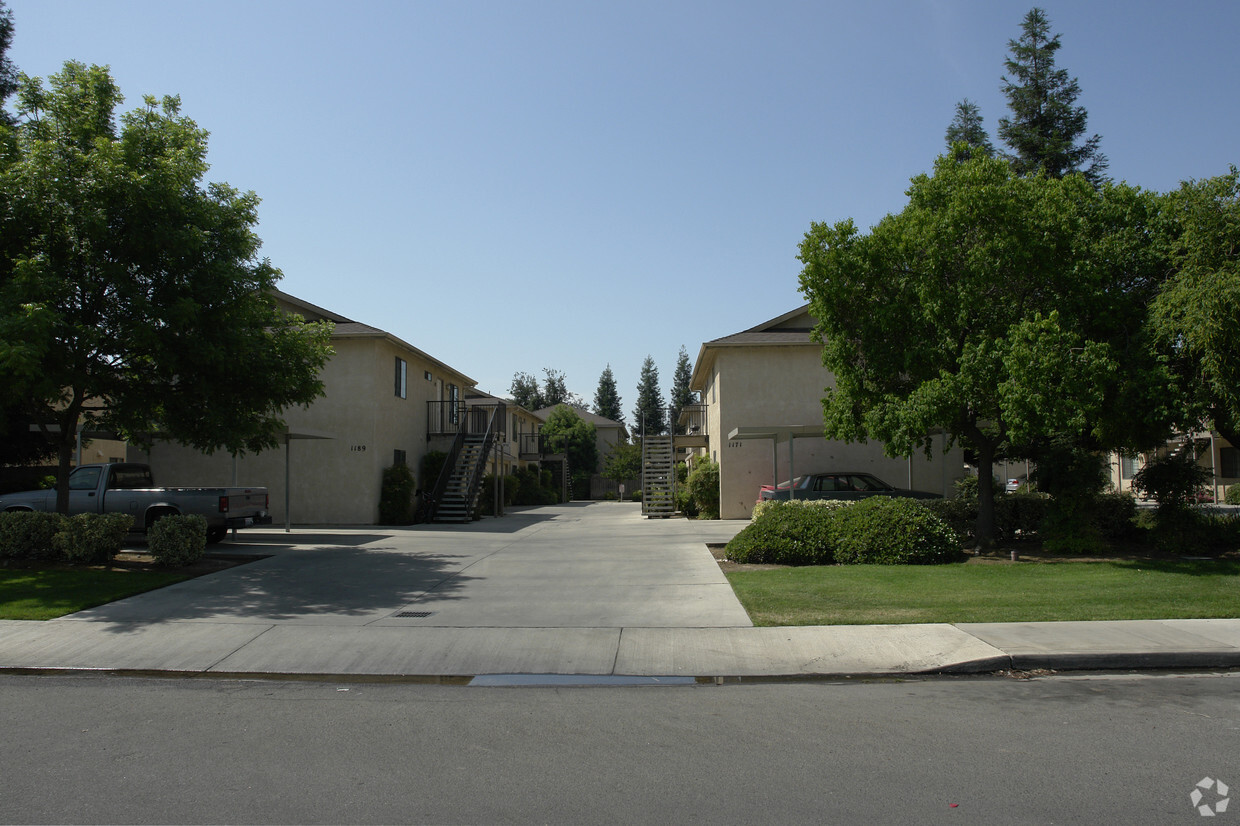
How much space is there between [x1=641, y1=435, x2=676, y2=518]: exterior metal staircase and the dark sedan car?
23.2 ft

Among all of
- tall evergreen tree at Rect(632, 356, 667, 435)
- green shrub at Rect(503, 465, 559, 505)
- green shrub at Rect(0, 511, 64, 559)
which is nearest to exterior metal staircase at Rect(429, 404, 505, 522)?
green shrub at Rect(503, 465, 559, 505)

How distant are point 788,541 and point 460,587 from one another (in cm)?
551

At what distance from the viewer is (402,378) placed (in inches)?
1024

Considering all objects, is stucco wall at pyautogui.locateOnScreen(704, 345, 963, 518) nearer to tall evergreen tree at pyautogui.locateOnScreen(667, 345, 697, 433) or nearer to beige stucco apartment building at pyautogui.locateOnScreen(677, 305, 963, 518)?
beige stucco apartment building at pyautogui.locateOnScreen(677, 305, 963, 518)

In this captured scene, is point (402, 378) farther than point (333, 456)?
Yes

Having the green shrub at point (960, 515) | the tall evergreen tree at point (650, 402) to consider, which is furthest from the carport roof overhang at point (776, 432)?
the tall evergreen tree at point (650, 402)

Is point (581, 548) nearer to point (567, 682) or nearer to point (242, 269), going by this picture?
point (242, 269)

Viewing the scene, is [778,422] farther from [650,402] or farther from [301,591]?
[650,402]

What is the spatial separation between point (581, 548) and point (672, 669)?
9.36 m

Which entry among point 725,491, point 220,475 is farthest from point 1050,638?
point 220,475

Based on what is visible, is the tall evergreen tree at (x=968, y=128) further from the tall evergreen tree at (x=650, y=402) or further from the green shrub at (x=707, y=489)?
the tall evergreen tree at (x=650, y=402)

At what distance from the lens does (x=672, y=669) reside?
7.39 metres

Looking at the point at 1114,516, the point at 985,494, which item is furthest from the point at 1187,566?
the point at 985,494

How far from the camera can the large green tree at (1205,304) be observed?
36.6ft
